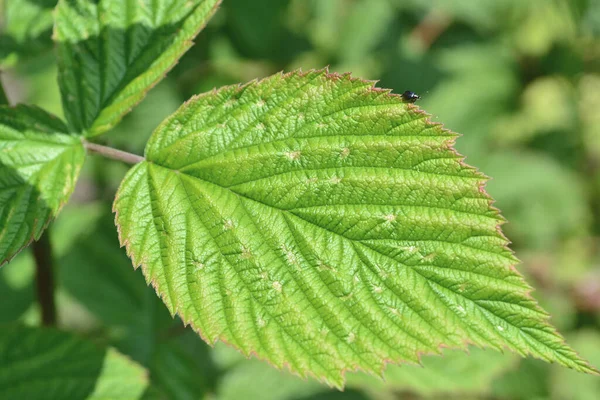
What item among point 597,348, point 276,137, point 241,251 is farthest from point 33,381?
point 597,348

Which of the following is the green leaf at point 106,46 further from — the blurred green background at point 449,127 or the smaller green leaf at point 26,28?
the blurred green background at point 449,127

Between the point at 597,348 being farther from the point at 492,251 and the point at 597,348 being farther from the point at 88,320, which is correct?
the point at 88,320

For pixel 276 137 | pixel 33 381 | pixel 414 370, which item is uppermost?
pixel 276 137

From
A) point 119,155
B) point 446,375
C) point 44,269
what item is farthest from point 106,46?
point 446,375

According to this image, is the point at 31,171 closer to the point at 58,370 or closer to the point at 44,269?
the point at 44,269

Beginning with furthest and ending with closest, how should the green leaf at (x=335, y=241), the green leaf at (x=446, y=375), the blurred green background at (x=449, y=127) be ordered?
the blurred green background at (x=449, y=127) < the green leaf at (x=446, y=375) < the green leaf at (x=335, y=241)

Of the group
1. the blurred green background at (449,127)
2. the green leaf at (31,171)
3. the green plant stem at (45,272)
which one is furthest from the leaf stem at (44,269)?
the blurred green background at (449,127)

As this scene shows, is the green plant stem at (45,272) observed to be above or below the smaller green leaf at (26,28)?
below
